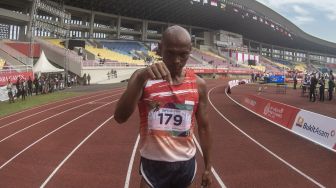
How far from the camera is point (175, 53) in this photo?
288 cm

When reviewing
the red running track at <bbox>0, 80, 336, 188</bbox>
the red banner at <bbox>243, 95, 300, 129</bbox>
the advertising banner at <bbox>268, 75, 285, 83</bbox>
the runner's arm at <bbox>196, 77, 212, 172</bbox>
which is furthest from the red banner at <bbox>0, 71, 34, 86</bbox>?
the advertising banner at <bbox>268, 75, 285, 83</bbox>

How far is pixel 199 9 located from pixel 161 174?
78357mm

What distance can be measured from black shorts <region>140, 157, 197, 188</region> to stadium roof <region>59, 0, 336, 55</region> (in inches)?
2524

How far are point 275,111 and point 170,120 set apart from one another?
14956 millimetres

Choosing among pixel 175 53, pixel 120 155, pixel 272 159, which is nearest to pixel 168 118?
pixel 175 53

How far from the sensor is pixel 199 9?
7950cm

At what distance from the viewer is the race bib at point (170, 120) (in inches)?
117

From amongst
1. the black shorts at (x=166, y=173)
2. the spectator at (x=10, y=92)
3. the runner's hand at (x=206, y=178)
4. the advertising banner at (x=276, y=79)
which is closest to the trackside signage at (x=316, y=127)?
the runner's hand at (x=206, y=178)

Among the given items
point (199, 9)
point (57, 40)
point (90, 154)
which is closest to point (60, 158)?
point (90, 154)

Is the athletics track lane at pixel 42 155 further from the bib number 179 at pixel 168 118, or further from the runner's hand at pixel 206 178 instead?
the bib number 179 at pixel 168 118

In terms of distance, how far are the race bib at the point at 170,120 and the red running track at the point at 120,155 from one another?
555 cm

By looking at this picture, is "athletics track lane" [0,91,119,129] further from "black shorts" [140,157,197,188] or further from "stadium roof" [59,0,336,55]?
"stadium roof" [59,0,336,55]

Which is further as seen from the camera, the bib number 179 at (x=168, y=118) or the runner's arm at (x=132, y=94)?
the bib number 179 at (x=168, y=118)

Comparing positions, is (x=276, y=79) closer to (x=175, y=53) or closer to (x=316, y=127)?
(x=316, y=127)
